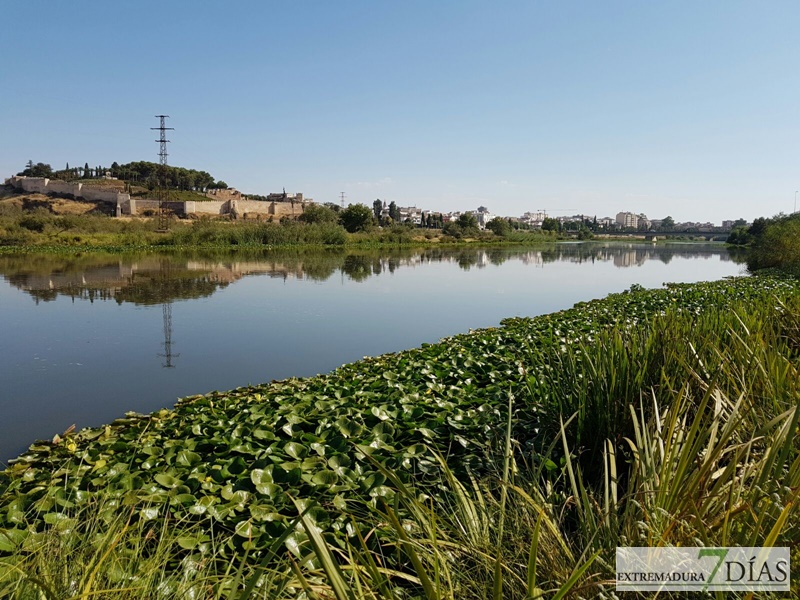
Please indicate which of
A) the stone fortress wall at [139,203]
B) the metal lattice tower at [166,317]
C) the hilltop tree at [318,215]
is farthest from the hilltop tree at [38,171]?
the metal lattice tower at [166,317]

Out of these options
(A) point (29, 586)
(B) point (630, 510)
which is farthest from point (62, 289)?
(B) point (630, 510)

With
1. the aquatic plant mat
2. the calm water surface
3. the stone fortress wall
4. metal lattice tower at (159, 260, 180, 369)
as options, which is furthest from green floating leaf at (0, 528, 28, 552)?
the stone fortress wall

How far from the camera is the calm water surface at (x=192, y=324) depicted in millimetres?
6582

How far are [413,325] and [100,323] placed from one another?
22.5 ft

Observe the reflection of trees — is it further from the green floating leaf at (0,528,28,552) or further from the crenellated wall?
Result: the crenellated wall

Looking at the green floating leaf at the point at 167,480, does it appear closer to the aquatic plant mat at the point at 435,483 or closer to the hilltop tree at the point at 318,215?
the aquatic plant mat at the point at 435,483

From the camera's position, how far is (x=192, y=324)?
11.0 metres

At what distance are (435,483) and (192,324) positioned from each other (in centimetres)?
965

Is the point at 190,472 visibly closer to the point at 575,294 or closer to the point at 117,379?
the point at 117,379

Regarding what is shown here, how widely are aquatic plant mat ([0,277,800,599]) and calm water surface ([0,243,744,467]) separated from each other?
206 cm

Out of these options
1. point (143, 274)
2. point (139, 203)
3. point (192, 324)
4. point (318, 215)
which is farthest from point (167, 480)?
point (139, 203)

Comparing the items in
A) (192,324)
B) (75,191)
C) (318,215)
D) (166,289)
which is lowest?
(192,324)

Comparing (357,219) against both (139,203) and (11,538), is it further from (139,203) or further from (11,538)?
(11,538)

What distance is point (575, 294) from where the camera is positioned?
18.0 meters
